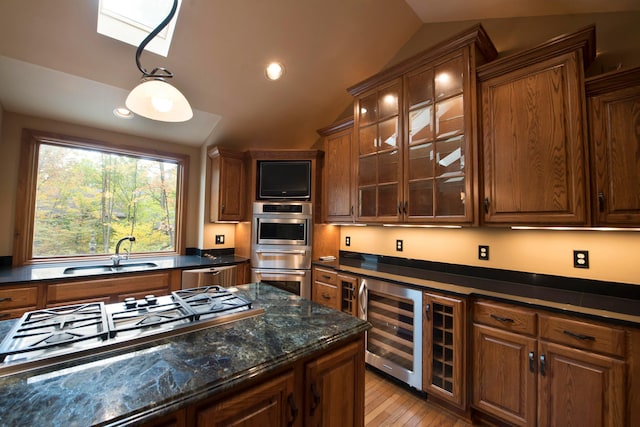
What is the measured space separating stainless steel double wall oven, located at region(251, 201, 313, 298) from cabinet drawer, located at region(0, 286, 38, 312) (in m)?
1.81

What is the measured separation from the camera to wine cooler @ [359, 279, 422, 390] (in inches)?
81.9

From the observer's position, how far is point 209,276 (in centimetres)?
290

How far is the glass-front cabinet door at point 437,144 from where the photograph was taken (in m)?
2.03

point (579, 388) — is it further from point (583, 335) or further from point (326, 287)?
point (326, 287)

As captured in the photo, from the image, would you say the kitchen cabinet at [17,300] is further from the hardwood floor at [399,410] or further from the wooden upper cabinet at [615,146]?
the wooden upper cabinet at [615,146]

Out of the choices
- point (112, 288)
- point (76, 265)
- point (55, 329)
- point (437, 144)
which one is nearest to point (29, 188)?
point (76, 265)

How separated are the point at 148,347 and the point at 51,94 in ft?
8.73

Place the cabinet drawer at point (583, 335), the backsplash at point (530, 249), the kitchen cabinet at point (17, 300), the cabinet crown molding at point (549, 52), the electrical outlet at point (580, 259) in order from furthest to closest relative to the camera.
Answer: the kitchen cabinet at point (17, 300), the electrical outlet at point (580, 259), the backsplash at point (530, 249), the cabinet crown molding at point (549, 52), the cabinet drawer at point (583, 335)

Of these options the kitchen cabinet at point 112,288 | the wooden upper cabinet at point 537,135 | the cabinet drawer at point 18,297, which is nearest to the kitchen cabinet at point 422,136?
the wooden upper cabinet at point 537,135

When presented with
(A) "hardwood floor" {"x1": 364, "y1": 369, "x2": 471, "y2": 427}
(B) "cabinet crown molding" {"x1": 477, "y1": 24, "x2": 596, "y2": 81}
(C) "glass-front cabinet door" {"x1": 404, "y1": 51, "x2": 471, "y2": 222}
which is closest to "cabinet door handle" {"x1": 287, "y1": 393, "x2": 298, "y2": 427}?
(A) "hardwood floor" {"x1": 364, "y1": 369, "x2": 471, "y2": 427}

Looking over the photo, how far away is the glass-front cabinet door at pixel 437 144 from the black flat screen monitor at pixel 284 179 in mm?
1304

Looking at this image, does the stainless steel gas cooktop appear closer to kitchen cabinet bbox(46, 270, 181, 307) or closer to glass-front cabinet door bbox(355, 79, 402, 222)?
kitchen cabinet bbox(46, 270, 181, 307)

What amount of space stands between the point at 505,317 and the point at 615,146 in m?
1.17

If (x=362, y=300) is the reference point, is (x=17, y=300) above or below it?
above
